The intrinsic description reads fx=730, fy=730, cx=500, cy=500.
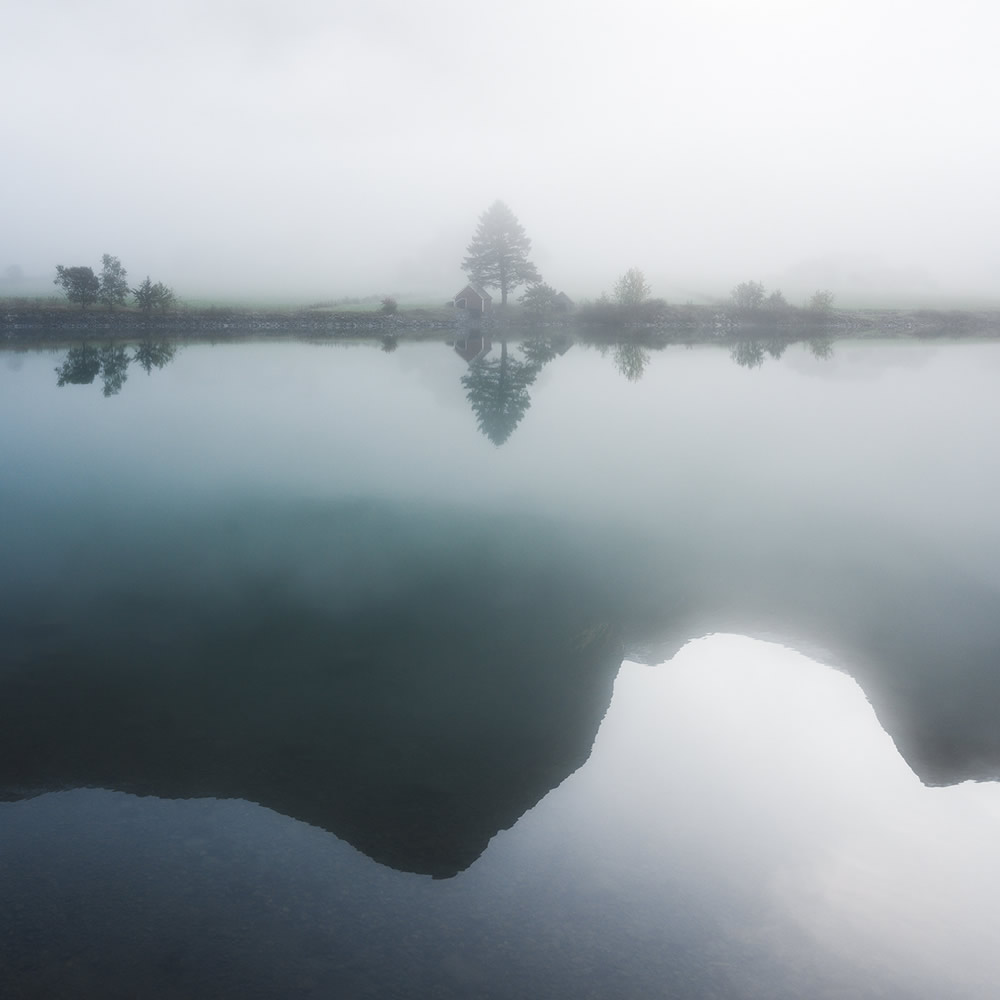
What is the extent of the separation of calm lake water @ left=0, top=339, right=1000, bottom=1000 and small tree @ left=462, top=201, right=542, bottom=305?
93597mm

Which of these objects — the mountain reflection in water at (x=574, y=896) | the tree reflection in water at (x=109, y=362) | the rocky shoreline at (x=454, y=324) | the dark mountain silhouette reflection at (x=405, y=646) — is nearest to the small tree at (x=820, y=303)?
the rocky shoreline at (x=454, y=324)

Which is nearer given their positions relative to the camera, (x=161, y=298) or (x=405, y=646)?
(x=405, y=646)

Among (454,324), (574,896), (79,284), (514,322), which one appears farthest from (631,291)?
(574,896)

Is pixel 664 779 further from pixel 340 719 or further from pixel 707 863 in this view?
pixel 340 719

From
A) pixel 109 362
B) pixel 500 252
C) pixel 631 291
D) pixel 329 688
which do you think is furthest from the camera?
pixel 631 291

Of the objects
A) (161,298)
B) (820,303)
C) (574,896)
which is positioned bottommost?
(574,896)

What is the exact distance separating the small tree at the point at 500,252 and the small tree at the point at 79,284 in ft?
177

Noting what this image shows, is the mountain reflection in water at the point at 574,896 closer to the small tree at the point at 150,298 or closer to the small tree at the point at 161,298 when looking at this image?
the small tree at the point at 150,298

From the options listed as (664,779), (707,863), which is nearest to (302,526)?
(664,779)

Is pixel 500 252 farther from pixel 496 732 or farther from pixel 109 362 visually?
pixel 496 732

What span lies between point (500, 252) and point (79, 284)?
61.2 meters

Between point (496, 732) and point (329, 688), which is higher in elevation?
point (329, 688)

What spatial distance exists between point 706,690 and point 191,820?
8.67m

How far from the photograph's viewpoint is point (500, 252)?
115m
